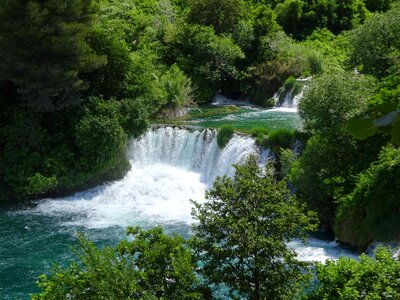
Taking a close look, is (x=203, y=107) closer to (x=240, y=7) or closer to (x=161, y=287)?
(x=240, y=7)

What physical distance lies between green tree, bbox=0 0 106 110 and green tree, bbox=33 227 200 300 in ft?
33.8

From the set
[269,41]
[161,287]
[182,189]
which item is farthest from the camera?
[269,41]

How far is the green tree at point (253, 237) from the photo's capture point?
7.59 metres

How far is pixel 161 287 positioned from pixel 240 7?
83.7 feet

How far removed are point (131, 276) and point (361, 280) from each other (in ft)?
11.0

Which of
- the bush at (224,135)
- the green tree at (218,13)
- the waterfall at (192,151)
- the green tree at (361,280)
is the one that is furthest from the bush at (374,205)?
the green tree at (218,13)

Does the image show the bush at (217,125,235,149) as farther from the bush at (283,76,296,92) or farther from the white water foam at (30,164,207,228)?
the bush at (283,76,296,92)

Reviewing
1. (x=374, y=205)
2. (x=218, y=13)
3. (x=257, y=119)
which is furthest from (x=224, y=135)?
(x=218, y=13)

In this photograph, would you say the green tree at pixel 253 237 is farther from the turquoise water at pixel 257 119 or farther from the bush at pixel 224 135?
the turquoise water at pixel 257 119

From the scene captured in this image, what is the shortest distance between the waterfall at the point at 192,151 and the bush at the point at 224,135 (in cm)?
14

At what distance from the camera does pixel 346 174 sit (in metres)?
14.2

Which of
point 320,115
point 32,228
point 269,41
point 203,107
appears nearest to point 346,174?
point 320,115

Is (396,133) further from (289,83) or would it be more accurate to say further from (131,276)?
(289,83)

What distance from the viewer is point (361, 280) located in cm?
759
